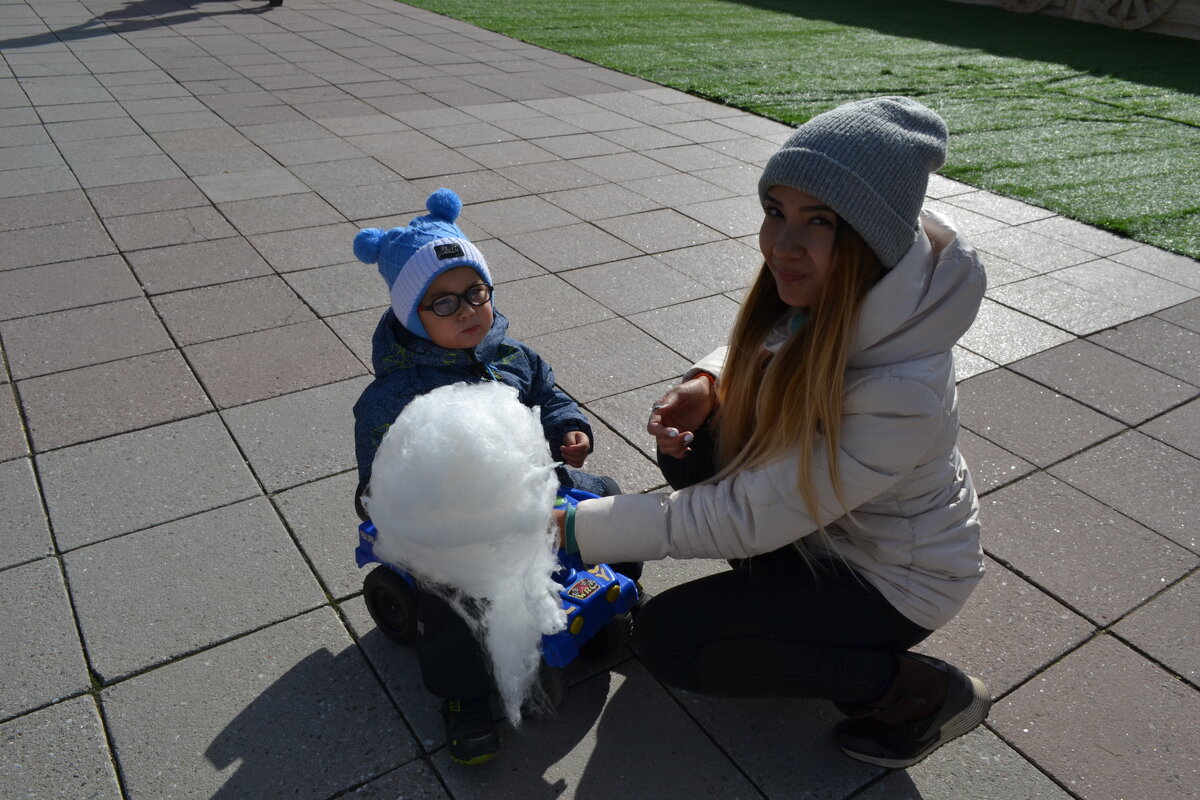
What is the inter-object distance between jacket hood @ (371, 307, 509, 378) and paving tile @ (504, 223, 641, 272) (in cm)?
252

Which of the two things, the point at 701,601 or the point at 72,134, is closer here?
the point at 701,601

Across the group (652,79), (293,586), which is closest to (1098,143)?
(652,79)

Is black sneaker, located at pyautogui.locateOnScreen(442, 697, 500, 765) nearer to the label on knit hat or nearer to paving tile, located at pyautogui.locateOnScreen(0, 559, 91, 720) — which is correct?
paving tile, located at pyautogui.locateOnScreen(0, 559, 91, 720)

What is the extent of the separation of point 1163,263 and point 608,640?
472cm

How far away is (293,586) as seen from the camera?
2.67 m

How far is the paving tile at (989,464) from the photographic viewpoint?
3.32m

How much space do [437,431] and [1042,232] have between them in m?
5.27

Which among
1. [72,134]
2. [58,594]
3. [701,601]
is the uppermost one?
[701,601]

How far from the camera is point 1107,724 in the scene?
2.35 metres

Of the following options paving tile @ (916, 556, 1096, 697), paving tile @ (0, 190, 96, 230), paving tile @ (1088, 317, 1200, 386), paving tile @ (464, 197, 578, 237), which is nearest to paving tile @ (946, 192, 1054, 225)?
paving tile @ (1088, 317, 1200, 386)

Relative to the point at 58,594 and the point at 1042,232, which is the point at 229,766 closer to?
the point at 58,594

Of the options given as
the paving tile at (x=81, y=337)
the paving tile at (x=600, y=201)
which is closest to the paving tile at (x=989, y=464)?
the paving tile at (x=600, y=201)

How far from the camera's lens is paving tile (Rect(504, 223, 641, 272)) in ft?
16.7

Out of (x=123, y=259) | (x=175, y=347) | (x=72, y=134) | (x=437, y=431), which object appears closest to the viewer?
(x=437, y=431)
